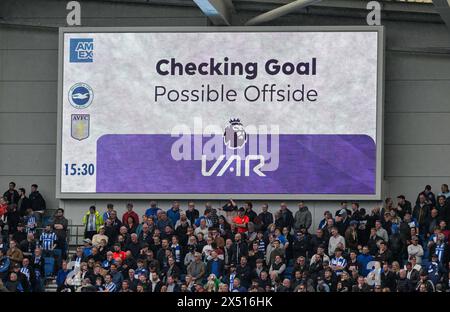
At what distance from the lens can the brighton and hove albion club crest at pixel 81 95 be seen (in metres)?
27.4

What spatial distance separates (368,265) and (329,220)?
70.6 inches

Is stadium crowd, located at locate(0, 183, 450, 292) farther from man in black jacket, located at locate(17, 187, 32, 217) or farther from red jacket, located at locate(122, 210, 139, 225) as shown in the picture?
man in black jacket, located at locate(17, 187, 32, 217)

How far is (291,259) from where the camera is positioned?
24.4 m

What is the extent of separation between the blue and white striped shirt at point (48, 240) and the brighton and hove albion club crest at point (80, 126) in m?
2.66

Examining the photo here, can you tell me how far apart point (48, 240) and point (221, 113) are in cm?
457

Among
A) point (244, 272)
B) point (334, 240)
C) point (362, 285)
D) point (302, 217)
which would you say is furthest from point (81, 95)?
point (362, 285)

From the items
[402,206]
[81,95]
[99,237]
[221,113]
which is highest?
[81,95]

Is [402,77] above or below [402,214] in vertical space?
above

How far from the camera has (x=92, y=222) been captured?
86.2 ft

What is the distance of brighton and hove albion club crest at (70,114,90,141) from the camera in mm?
27375

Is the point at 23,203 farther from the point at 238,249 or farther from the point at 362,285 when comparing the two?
the point at 362,285

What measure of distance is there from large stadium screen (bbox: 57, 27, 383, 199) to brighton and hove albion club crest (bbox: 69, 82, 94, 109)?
0.07 ft
